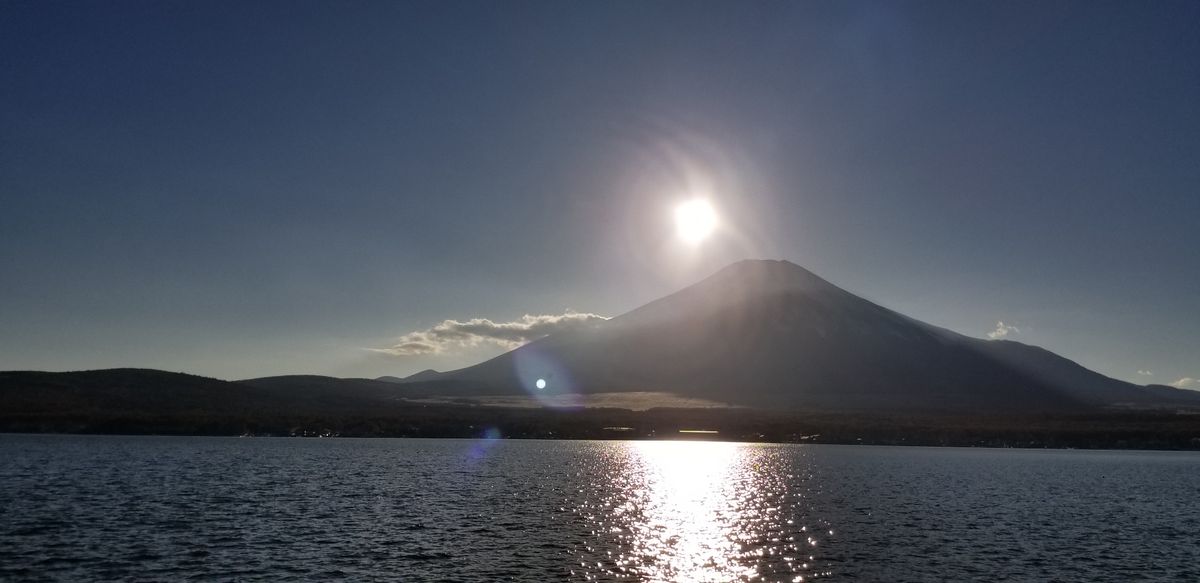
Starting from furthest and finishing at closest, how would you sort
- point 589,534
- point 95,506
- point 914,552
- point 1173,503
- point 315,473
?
point 315,473 → point 1173,503 → point 95,506 → point 589,534 → point 914,552

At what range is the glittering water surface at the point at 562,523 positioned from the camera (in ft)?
158

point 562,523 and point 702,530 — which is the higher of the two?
point 562,523

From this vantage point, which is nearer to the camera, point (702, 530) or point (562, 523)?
point (702, 530)

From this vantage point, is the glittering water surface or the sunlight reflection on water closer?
the glittering water surface

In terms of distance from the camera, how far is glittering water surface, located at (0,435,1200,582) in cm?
4828

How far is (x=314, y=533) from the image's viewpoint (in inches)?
2330

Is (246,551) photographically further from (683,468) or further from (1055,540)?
(683,468)

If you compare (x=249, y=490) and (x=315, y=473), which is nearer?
(x=249, y=490)

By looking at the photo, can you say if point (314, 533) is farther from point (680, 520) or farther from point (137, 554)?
point (680, 520)

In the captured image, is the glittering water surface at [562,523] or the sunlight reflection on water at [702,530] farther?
the sunlight reflection on water at [702,530]

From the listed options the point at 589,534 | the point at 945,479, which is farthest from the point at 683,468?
the point at 589,534

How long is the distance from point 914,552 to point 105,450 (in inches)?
5373

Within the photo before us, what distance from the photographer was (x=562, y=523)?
67.9m

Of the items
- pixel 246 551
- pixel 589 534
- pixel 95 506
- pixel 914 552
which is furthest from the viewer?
pixel 95 506
